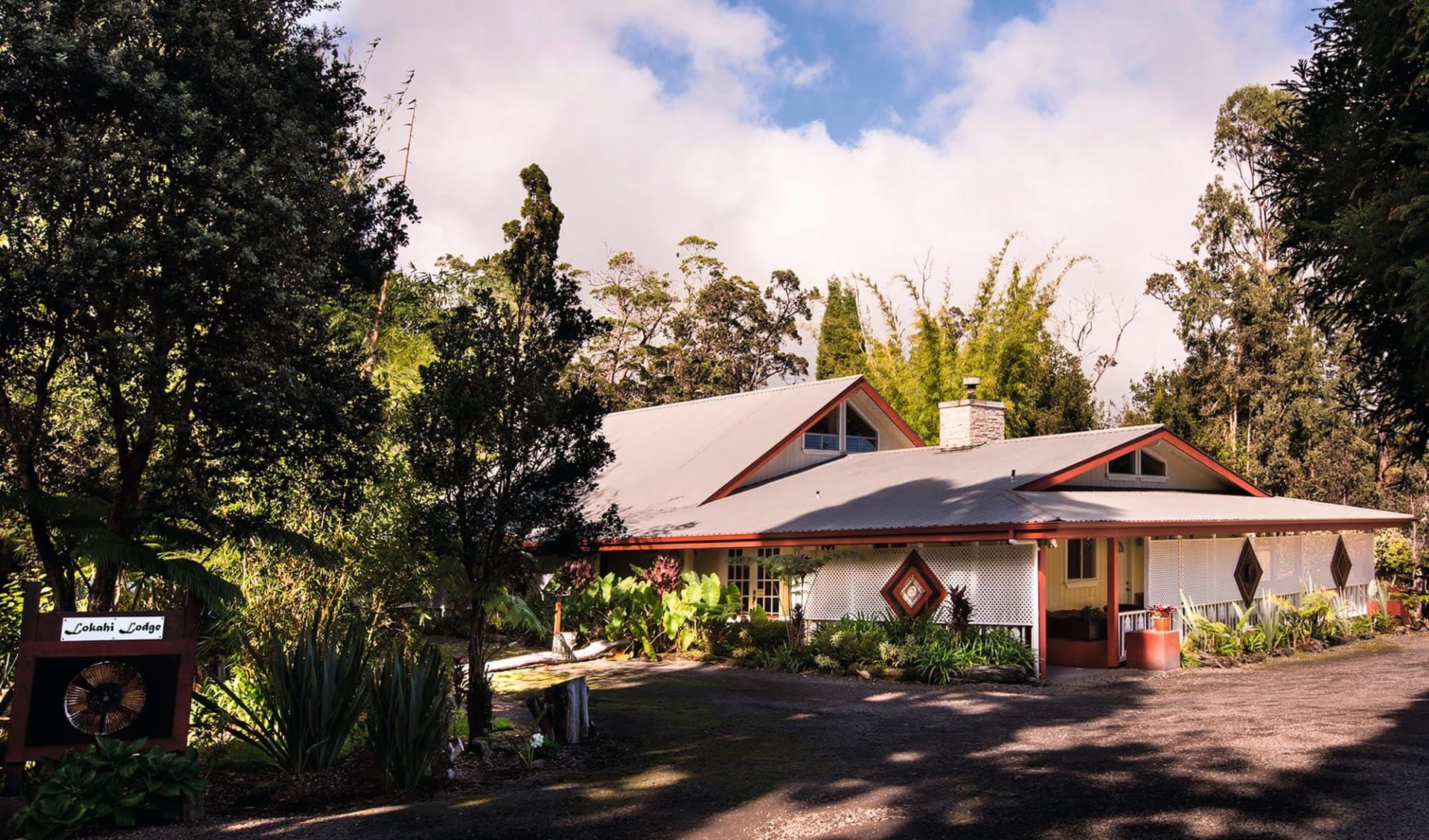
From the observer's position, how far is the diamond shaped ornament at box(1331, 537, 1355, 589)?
2456 centimetres

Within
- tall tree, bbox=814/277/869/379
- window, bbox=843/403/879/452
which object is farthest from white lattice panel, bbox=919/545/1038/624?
tall tree, bbox=814/277/869/379

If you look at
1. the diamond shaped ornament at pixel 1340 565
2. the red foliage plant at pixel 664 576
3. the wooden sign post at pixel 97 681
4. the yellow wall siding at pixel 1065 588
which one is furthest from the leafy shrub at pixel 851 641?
the diamond shaped ornament at pixel 1340 565

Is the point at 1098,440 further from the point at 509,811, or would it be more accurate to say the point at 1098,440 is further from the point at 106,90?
the point at 106,90

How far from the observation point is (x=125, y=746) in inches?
319

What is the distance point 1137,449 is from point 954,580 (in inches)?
263

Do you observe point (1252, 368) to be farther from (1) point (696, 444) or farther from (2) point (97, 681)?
(2) point (97, 681)

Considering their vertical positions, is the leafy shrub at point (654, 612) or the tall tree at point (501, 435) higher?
the tall tree at point (501, 435)

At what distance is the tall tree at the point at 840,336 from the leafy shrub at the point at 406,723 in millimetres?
35487

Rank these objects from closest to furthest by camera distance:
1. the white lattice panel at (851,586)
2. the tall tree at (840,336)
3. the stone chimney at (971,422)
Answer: the white lattice panel at (851,586) < the stone chimney at (971,422) < the tall tree at (840,336)

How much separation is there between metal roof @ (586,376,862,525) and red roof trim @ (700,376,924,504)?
0.09m

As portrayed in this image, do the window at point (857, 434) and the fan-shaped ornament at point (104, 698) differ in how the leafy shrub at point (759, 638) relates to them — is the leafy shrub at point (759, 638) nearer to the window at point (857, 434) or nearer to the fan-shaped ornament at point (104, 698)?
the window at point (857, 434)

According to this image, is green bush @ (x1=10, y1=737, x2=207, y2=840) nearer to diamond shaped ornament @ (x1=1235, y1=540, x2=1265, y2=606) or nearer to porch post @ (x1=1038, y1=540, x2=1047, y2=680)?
porch post @ (x1=1038, y1=540, x2=1047, y2=680)

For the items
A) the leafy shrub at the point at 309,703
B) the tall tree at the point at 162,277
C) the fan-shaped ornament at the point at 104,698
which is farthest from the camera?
the leafy shrub at the point at 309,703

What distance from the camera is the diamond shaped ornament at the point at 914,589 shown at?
687 inches
